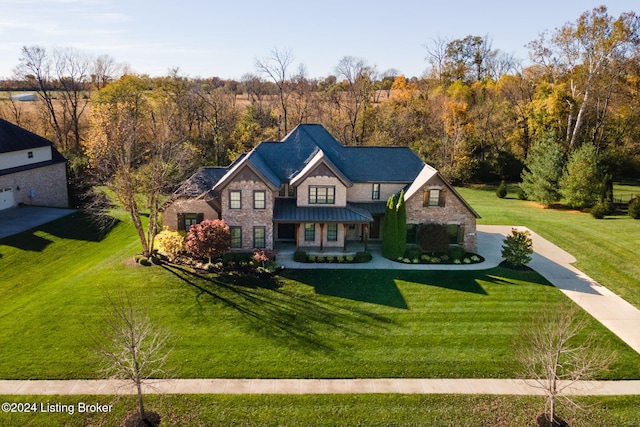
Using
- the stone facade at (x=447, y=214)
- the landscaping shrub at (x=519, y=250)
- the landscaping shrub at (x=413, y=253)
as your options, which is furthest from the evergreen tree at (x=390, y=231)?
the landscaping shrub at (x=519, y=250)

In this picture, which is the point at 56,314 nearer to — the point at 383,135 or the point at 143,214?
the point at 143,214

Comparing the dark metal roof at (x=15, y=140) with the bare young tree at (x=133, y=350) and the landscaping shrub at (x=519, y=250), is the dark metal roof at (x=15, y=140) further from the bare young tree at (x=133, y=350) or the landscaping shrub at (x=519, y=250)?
the landscaping shrub at (x=519, y=250)

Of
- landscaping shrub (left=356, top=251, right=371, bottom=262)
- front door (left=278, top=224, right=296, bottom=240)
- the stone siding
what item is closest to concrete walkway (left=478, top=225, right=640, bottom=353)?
landscaping shrub (left=356, top=251, right=371, bottom=262)

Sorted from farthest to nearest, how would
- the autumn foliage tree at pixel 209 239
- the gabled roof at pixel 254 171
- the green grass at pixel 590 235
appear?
the gabled roof at pixel 254 171
the green grass at pixel 590 235
the autumn foliage tree at pixel 209 239

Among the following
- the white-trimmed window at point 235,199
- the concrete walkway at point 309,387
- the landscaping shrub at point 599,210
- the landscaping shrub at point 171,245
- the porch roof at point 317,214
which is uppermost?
the white-trimmed window at point 235,199

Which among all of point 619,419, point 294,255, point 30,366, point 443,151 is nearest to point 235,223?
point 294,255

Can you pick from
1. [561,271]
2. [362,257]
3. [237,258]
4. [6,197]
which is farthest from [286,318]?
[6,197]

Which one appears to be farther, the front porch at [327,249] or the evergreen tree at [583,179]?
the evergreen tree at [583,179]
